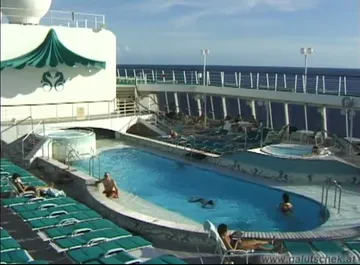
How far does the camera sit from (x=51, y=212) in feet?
27.2

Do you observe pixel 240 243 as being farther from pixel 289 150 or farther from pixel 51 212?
pixel 289 150

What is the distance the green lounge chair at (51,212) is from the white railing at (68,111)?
956cm

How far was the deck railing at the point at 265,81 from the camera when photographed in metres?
16.6

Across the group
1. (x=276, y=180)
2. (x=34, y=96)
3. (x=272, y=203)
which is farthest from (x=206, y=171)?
(x=34, y=96)

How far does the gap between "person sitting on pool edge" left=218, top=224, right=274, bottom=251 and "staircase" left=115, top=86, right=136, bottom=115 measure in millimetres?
13327

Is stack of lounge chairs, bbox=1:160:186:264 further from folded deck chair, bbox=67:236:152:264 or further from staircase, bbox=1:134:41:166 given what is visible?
staircase, bbox=1:134:41:166

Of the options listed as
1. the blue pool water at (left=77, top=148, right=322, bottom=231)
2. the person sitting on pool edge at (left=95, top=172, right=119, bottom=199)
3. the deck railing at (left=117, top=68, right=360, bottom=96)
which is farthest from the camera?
the deck railing at (left=117, top=68, right=360, bottom=96)

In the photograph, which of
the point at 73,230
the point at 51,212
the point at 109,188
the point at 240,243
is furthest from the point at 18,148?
the point at 240,243

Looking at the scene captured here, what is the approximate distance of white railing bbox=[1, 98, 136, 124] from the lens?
17.9m

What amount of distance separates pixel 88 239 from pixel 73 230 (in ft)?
1.72

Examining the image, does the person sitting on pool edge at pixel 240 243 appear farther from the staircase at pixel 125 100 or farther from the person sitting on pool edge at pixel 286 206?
the staircase at pixel 125 100

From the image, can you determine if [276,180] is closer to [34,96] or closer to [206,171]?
[206,171]

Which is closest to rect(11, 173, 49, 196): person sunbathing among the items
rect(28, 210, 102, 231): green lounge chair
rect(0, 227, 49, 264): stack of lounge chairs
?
rect(28, 210, 102, 231): green lounge chair

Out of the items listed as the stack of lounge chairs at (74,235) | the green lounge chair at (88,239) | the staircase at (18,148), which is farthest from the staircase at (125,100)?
the green lounge chair at (88,239)
